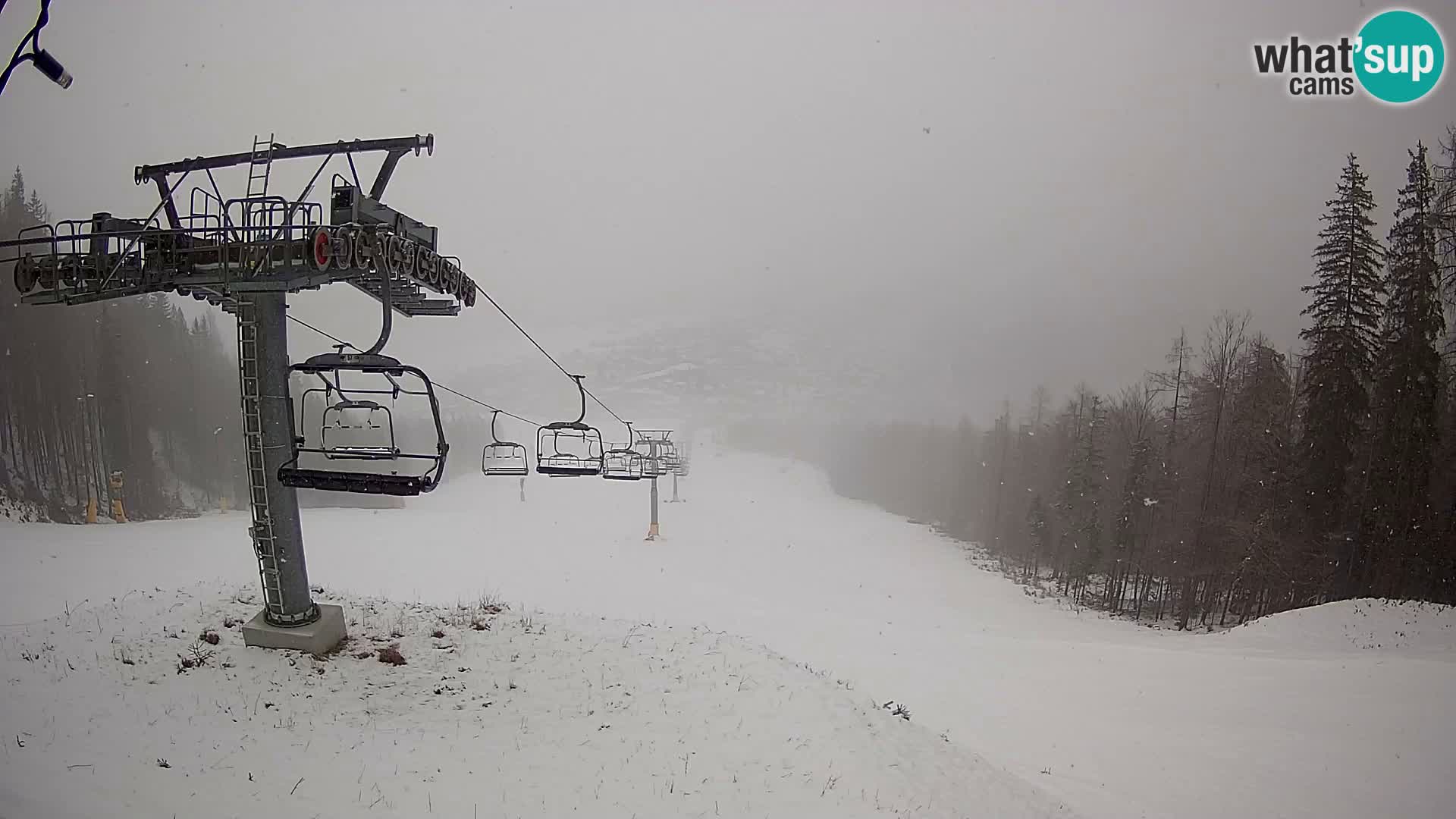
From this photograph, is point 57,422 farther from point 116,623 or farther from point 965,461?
point 965,461

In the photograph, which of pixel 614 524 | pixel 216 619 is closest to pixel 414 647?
pixel 216 619

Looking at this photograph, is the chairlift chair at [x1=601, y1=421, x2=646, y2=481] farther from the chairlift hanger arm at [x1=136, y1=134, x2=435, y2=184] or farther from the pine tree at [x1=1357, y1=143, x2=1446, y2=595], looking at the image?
the pine tree at [x1=1357, y1=143, x2=1446, y2=595]

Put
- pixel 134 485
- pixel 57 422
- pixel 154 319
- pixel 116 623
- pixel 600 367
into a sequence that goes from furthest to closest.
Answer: pixel 600 367, pixel 154 319, pixel 134 485, pixel 57 422, pixel 116 623

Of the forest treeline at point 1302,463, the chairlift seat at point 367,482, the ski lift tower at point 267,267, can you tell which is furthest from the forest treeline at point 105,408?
the forest treeline at point 1302,463

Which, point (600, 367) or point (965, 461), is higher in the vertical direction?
point (600, 367)

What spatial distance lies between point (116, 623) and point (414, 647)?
4452mm

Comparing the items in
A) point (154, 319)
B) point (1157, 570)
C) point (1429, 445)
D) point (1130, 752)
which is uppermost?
point (154, 319)

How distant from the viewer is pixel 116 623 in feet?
30.9

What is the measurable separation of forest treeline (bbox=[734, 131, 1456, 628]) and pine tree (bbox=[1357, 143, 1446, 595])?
0.05 metres

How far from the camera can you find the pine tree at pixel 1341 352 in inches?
853

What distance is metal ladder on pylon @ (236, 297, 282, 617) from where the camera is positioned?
861cm

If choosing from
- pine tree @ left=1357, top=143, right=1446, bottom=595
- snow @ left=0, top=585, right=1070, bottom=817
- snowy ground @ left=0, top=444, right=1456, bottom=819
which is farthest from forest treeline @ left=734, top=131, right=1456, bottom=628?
snow @ left=0, top=585, right=1070, bottom=817

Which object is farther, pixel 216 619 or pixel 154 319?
pixel 154 319

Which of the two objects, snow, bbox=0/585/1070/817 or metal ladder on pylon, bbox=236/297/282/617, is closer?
snow, bbox=0/585/1070/817
